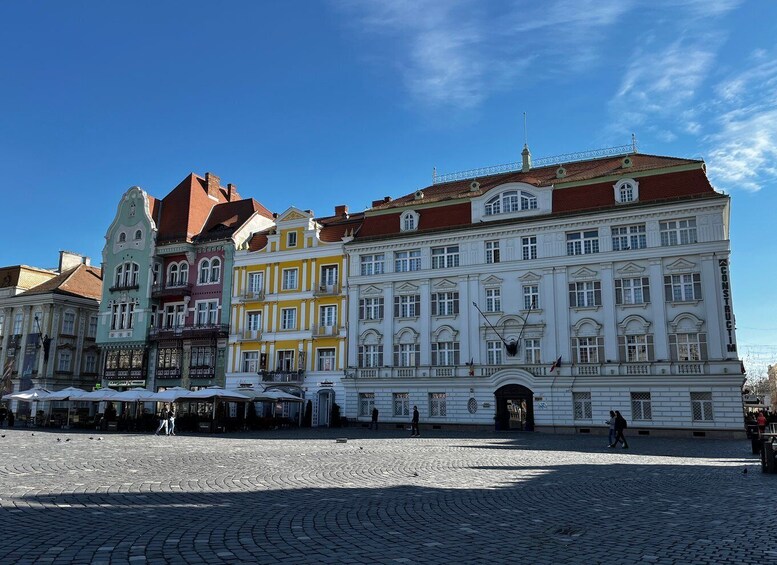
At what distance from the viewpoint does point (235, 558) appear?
746cm

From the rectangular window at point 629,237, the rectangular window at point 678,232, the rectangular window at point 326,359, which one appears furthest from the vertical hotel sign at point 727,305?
the rectangular window at point 326,359

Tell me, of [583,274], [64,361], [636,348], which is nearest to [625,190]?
[583,274]

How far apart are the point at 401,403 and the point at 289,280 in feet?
44.4

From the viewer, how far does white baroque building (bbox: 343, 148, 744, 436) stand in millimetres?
38219

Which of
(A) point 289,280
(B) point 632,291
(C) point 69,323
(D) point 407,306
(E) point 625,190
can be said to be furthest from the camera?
(C) point 69,323

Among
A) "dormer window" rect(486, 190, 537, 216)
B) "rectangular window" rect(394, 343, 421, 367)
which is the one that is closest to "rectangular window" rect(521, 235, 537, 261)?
"dormer window" rect(486, 190, 537, 216)

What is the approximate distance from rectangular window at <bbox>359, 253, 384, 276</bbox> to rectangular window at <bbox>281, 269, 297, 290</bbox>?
5.84 m

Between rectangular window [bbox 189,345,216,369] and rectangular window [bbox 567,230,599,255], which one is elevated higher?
rectangular window [bbox 567,230,599,255]

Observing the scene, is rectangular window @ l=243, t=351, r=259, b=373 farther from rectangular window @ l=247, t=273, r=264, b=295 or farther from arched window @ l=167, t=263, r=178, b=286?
arched window @ l=167, t=263, r=178, b=286

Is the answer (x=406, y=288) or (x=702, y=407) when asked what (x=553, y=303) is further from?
(x=406, y=288)

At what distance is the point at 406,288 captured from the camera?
47.1 meters

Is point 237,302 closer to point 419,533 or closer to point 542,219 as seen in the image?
point 542,219

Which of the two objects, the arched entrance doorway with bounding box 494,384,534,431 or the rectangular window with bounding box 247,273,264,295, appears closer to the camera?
the arched entrance doorway with bounding box 494,384,534,431

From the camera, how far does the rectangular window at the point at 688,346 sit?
124 ft
